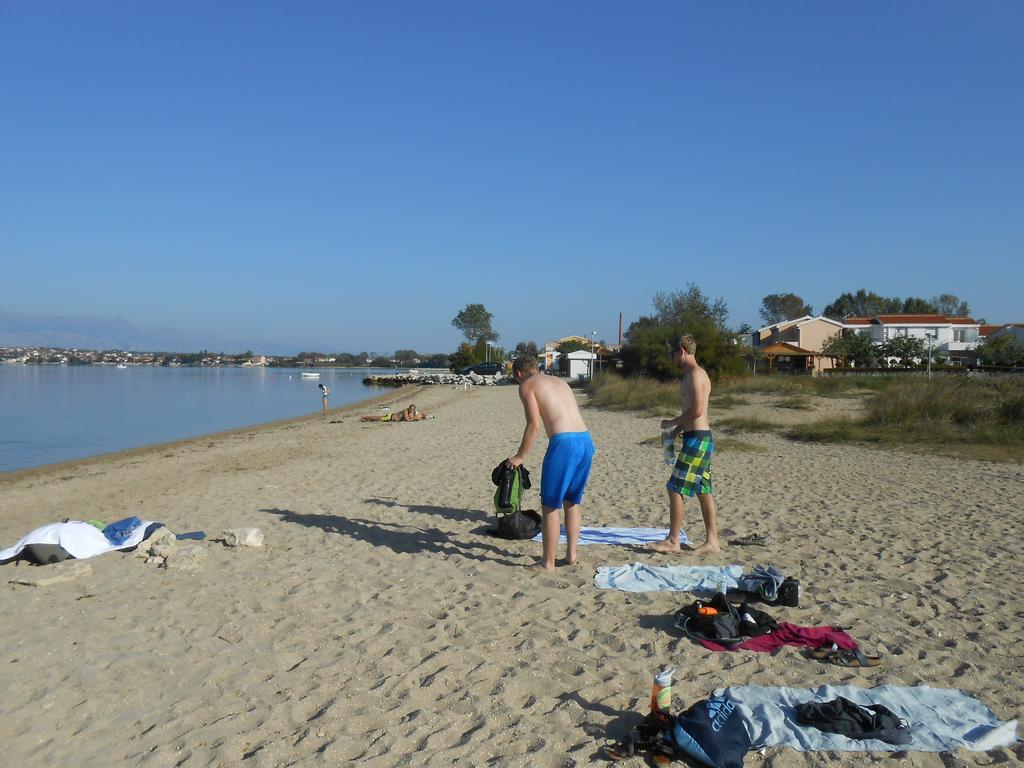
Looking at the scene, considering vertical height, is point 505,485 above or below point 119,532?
above

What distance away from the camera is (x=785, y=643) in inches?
165

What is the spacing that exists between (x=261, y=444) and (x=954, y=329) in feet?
212

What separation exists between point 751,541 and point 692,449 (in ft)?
4.17

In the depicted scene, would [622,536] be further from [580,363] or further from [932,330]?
[932,330]

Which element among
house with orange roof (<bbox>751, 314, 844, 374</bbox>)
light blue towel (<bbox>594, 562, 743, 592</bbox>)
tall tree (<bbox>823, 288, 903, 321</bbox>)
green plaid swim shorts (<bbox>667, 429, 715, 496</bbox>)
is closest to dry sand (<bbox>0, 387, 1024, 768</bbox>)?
light blue towel (<bbox>594, 562, 743, 592</bbox>)

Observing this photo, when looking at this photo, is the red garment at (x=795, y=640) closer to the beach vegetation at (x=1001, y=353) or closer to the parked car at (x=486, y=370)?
the beach vegetation at (x=1001, y=353)

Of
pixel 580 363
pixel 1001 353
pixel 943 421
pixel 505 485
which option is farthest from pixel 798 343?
pixel 505 485

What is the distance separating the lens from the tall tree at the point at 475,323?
96375mm

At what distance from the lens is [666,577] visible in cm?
543

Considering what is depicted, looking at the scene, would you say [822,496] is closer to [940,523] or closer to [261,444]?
[940,523]

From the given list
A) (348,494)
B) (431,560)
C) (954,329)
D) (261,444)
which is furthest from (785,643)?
(954,329)

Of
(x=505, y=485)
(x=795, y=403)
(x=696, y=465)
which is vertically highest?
(x=696, y=465)

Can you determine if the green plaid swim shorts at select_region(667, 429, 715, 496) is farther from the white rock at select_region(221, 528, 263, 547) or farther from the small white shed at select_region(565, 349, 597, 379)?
the small white shed at select_region(565, 349, 597, 379)

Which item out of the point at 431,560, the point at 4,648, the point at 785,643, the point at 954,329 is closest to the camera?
the point at 785,643
